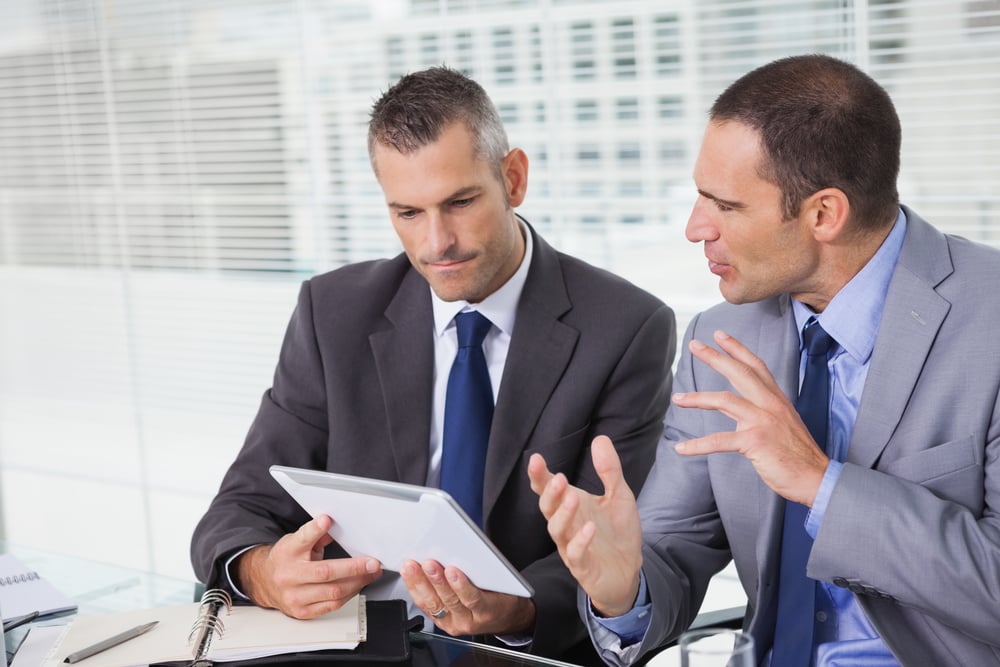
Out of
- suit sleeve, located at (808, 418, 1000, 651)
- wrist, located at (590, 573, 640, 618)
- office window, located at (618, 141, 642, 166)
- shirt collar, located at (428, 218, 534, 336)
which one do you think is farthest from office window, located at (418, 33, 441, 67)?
suit sleeve, located at (808, 418, 1000, 651)

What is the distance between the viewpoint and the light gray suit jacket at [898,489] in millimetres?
1440

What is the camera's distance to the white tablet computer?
1413 mm

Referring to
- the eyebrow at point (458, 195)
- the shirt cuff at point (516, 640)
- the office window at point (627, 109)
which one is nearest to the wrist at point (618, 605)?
the shirt cuff at point (516, 640)

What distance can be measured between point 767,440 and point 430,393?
0.85 metres

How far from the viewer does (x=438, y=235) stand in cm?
200

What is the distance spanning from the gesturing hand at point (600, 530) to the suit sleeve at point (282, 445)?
734mm

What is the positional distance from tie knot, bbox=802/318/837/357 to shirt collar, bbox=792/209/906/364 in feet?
0.05

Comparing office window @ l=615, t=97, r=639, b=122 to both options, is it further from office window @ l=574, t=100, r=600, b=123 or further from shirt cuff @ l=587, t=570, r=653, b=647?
shirt cuff @ l=587, t=570, r=653, b=647

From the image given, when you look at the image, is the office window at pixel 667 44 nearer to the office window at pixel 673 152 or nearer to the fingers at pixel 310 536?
the office window at pixel 673 152

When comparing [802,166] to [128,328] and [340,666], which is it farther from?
[128,328]

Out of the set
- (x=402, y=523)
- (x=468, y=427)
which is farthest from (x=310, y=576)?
(x=468, y=427)

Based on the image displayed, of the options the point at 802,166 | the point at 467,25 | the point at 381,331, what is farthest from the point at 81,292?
the point at 802,166

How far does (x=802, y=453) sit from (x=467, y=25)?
2378 millimetres

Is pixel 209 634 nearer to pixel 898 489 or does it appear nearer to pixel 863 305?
pixel 898 489
